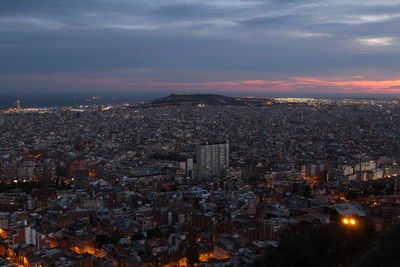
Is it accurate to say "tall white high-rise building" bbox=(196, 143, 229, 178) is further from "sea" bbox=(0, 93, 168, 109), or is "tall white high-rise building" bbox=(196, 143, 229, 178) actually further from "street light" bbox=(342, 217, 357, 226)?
"sea" bbox=(0, 93, 168, 109)

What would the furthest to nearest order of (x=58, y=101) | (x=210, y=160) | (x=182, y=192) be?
(x=58, y=101) → (x=210, y=160) → (x=182, y=192)

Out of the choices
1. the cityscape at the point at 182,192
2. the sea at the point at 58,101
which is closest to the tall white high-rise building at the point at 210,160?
the cityscape at the point at 182,192


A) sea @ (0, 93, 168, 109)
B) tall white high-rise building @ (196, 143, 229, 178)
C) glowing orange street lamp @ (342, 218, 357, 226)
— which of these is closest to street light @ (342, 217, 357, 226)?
glowing orange street lamp @ (342, 218, 357, 226)

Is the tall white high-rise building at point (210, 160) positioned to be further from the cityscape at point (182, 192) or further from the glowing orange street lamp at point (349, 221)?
the glowing orange street lamp at point (349, 221)

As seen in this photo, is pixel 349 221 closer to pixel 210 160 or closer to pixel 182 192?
pixel 182 192

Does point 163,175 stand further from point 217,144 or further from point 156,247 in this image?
point 156,247

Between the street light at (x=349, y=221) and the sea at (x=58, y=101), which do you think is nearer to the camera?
the street light at (x=349, y=221)

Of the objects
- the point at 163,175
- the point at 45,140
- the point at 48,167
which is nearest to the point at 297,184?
the point at 163,175

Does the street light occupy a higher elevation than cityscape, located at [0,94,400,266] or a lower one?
higher

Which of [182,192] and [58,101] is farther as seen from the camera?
[58,101]

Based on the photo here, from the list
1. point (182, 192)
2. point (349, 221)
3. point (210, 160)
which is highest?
point (349, 221)

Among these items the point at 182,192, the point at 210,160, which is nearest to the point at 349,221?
the point at 182,192

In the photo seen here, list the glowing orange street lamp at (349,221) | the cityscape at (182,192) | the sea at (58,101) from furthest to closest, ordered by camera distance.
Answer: the sea at (58,101), the cityscape at (182,192), the glowing orange street lamp at (349,221)
